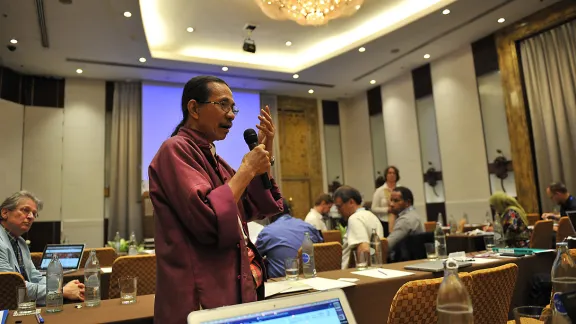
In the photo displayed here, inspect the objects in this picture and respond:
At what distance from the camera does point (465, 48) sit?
A: 278 inches

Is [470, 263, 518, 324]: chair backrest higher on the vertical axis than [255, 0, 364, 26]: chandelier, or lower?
lower

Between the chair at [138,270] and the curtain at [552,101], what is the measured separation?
18.7ft

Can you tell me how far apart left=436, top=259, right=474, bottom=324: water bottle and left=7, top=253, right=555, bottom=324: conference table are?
87 centimetres

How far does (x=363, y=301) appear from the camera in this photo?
5.72ft

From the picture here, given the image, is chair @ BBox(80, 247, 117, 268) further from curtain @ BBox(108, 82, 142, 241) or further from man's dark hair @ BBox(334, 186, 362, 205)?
curtain @ BBox(108, 82, 142, 241)

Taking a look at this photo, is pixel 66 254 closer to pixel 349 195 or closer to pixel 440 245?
pixel 349 195

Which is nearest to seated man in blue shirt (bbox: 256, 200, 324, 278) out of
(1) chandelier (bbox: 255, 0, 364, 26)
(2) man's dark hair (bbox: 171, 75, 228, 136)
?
(2) man's dark hair (bbox: 171, 75, 228, 136)

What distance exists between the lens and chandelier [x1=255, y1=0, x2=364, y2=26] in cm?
509

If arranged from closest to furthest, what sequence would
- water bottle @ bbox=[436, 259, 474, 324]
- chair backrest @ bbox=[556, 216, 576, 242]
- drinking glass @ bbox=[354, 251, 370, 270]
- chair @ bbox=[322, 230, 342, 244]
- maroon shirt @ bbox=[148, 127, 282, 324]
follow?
1. water bottle @ bbox=[436, 259, 474, 324]
2. maroon shirt @ bbox=[148, 127, 282, 324]
3. drinking glass @ bbox=[354, 251, 370, 270]
4. chair backrest @ bbox=[556, 216, 576, 242]
5. chair @ bbox=[322, 230, 342, 244]

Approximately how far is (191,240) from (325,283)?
3.11ft

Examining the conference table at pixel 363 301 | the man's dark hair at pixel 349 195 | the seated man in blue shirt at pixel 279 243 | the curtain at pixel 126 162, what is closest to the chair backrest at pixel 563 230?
the conference table at pixel 363 301

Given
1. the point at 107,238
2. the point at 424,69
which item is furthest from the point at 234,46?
the point at 107,238

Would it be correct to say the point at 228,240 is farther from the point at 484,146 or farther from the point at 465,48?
the point at 465,48

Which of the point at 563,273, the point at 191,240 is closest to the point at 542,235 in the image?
the point at 563,273
